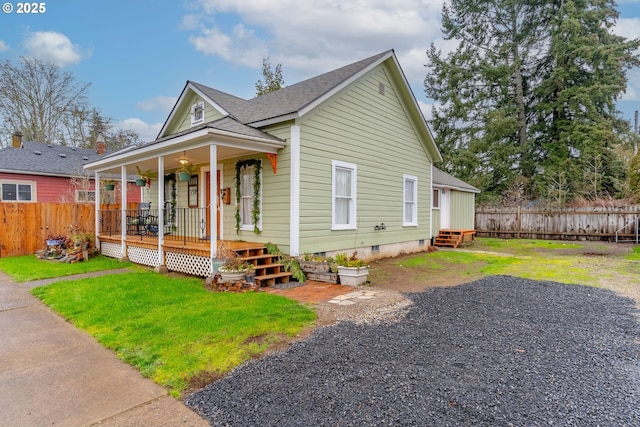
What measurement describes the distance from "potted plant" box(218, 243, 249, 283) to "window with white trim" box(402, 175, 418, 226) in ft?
22.7

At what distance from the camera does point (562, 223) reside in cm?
1733

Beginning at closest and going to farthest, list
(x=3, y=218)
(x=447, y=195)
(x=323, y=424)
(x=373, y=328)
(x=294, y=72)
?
(x=323, y=424)
(x=373, y=328)
(x=3, y=218)
(x=447, y=195)
(x=294, y=72)

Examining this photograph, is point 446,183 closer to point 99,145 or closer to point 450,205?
point 450,205

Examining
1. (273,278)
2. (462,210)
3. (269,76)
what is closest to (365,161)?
(273,278)

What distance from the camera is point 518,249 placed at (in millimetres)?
14000

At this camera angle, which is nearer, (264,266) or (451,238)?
(264,266)

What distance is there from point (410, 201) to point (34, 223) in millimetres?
13178

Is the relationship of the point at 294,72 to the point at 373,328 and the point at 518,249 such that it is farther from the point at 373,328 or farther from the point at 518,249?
the point at 373,328

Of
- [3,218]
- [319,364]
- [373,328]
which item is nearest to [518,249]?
[373,328]

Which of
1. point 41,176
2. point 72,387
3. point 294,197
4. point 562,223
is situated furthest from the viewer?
point 562,223

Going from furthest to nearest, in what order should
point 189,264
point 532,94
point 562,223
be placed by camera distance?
point 532,94 < point 562,223 < point 189,264

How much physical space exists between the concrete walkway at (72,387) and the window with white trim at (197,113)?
8315 mm

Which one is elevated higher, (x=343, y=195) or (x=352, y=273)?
(x=343, y=195)

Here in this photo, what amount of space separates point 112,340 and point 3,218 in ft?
34.4
